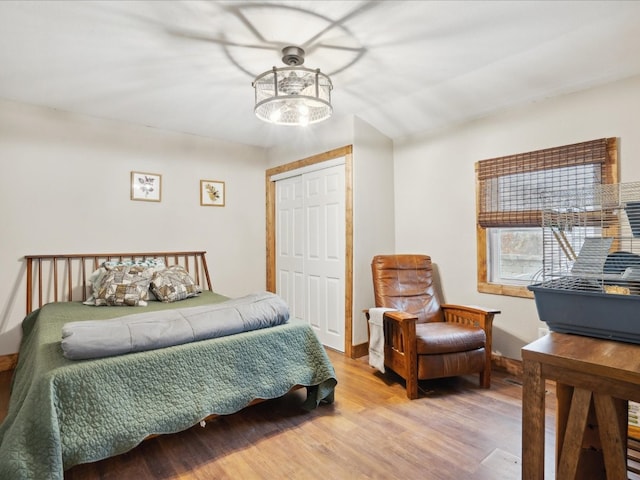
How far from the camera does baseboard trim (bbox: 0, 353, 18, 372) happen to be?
10.3 feet

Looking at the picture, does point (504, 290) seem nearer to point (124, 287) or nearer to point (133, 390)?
point (133, 390)

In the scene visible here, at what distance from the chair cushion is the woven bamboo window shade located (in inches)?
40.3

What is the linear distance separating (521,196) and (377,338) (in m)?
1.72

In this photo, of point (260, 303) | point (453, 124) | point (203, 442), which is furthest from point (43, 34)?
point (453, 124)

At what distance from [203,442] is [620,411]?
204cm

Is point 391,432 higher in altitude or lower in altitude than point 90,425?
lower

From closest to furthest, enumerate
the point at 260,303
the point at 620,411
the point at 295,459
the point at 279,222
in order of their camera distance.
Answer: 1. the point at 620,411
2. the point at 295,459
3. the point at 260,303
4. the point at 279,222

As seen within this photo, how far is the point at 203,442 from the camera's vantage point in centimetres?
210

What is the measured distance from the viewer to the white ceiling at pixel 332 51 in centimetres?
204

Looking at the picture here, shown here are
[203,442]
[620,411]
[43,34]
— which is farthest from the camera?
[43,34]

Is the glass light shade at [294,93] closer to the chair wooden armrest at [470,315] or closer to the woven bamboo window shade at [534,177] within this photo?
the woven bamboo window shade at [534,177]

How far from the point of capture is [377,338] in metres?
3.02

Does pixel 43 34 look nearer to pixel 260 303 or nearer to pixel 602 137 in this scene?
pixel 260 303

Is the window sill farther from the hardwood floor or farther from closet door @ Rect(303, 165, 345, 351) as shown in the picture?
closet door @ Rect(303, 165, 345, 351)
